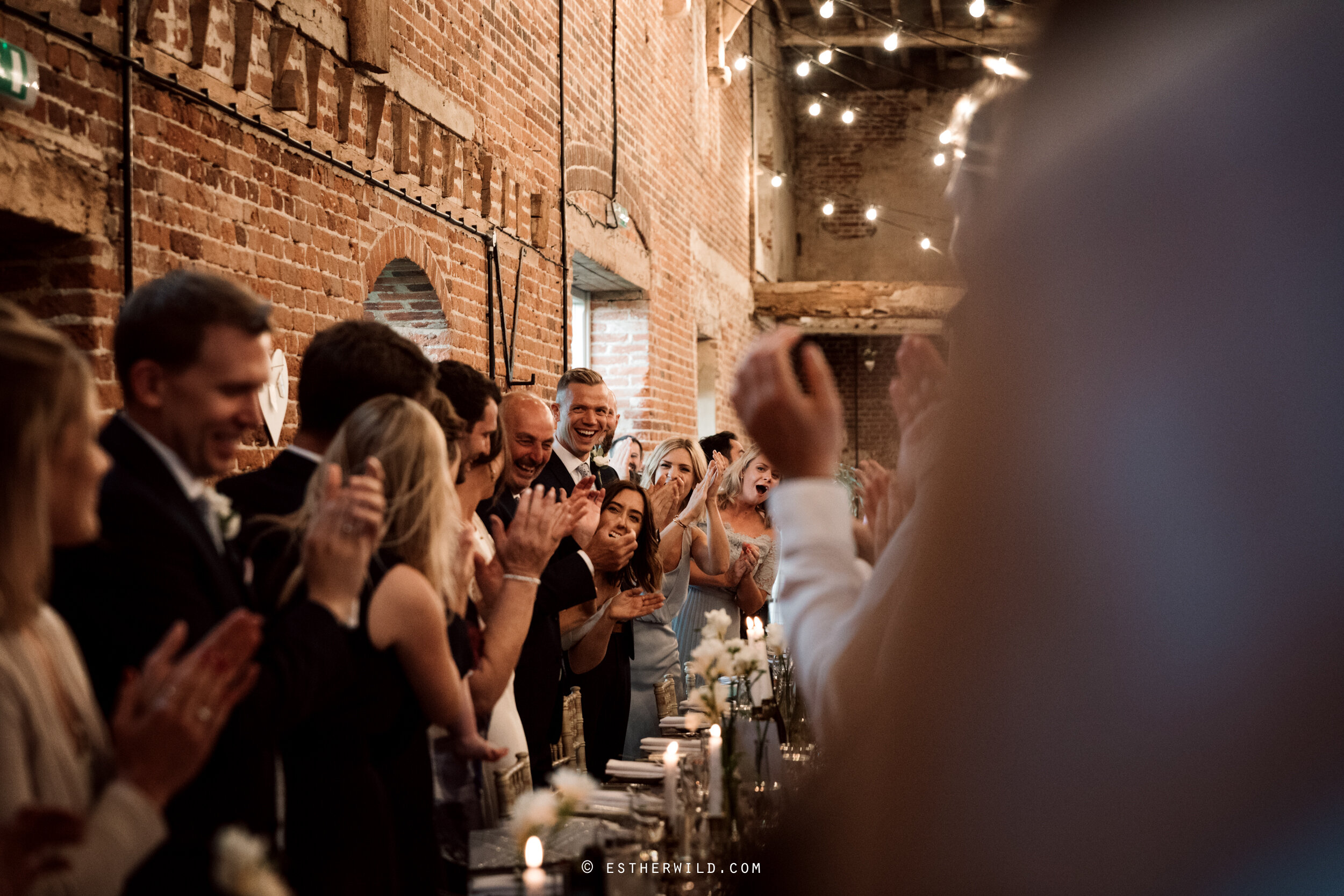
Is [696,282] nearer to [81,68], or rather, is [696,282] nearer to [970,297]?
[81,68]

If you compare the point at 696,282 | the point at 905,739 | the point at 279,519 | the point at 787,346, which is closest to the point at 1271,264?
the point at 905,739

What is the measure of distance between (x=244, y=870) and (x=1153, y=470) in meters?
0.86

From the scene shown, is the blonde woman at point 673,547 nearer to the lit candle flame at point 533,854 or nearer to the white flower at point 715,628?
the white flower at point 715,628

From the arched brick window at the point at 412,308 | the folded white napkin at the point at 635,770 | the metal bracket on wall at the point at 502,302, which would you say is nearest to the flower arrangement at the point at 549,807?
the folded white napkin at the point at 635,770

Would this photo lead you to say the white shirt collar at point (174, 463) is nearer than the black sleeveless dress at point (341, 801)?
Yes

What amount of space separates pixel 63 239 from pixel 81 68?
1.35ft

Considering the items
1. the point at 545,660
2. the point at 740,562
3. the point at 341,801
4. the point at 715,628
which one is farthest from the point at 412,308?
the point at 341,801

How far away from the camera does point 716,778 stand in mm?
2080

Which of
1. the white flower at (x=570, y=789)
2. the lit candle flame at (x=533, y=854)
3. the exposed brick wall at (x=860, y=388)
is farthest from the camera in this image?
the exposed brick wall at (x=860, y=388)

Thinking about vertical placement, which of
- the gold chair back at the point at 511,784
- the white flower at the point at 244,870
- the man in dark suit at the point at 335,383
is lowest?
the gold chair back at the point at 511,784

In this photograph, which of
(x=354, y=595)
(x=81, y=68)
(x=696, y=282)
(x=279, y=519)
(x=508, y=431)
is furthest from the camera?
(x=696, y=282)

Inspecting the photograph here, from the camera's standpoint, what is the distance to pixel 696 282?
32.2 feet

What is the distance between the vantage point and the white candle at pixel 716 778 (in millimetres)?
2055

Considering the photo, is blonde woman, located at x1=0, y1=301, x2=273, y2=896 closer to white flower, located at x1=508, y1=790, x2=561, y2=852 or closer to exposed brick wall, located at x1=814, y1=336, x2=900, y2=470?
white flower, located at x1=508, y1=790, x2=561, y2=852
